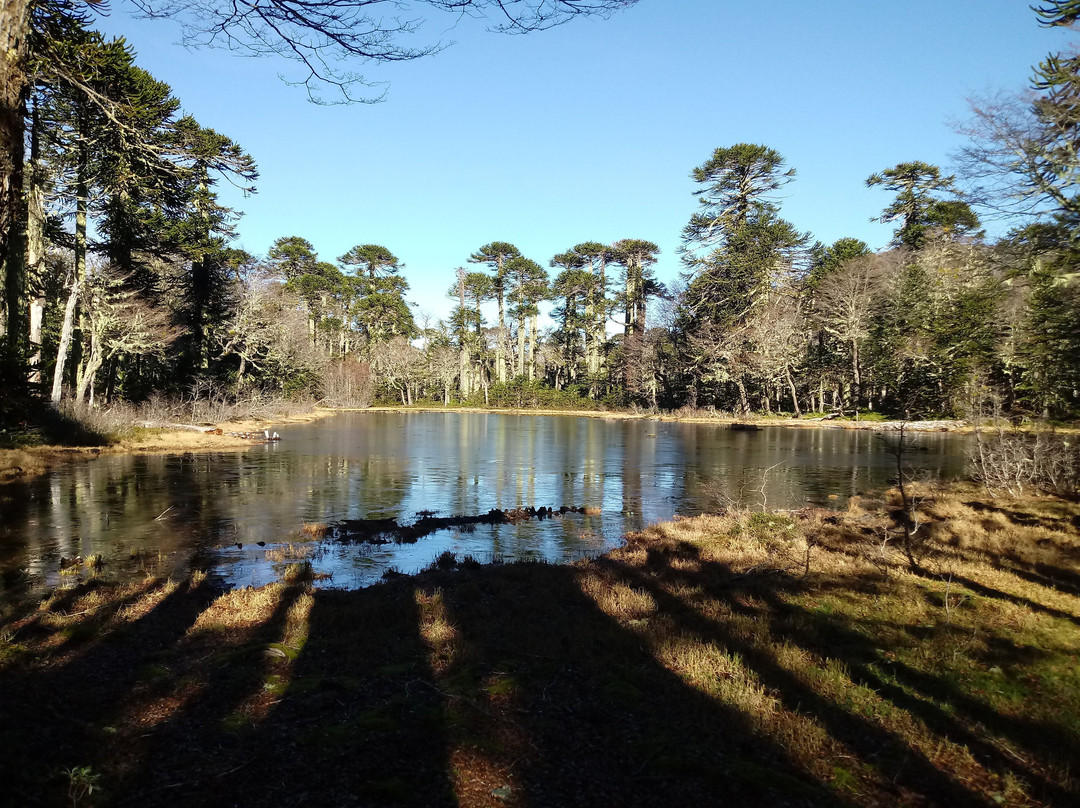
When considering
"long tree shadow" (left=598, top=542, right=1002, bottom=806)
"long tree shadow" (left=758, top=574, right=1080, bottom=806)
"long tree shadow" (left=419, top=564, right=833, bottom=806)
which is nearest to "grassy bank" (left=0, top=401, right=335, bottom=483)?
"long tree shadow" (left=419, top=564, right=833, bottom=806)

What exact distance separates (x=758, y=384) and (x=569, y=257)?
32835mm

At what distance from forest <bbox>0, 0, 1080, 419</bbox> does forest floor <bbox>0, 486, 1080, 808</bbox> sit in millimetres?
3309

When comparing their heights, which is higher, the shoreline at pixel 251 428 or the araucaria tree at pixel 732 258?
the araucaria tree at pixel 732 258

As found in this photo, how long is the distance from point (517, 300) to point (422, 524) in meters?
67.9

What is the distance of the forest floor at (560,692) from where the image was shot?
366 cm

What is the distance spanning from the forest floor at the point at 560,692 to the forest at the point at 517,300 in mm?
3309

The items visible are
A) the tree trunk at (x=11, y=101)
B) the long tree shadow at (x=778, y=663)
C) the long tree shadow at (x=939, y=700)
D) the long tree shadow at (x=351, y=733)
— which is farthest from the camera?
the long tree shadow at (x=939, y=700)

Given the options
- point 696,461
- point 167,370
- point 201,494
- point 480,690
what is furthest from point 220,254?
point 480,690

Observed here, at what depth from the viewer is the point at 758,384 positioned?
55.5 metres

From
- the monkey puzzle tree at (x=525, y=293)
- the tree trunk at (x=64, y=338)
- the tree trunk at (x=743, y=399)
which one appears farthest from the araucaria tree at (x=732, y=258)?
the tree trunk at (x=64, y=338)

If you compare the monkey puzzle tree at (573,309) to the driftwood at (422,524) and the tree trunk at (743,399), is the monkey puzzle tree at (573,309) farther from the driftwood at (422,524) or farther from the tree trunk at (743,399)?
the driftwood at (422,524)

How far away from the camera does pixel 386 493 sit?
19.2 m

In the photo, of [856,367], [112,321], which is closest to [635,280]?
[856,367]

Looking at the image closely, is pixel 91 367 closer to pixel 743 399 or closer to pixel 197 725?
pixel 197 725
